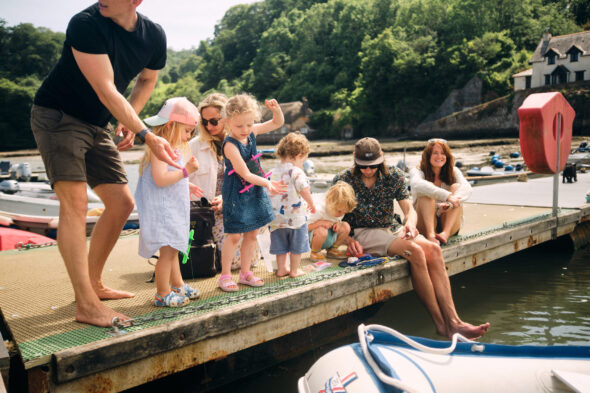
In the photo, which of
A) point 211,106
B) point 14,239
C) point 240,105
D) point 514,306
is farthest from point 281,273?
point 14,239

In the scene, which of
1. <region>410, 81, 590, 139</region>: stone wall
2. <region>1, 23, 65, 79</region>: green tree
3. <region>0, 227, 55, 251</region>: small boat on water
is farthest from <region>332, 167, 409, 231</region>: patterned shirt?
<region>1, 23, 65, 79</region>: green tree

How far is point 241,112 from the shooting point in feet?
12.2

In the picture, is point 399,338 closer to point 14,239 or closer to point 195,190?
point 195,190

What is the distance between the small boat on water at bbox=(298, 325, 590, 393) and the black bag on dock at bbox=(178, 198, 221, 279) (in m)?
1.81

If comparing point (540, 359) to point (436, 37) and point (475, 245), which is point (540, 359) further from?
point (436, 37)

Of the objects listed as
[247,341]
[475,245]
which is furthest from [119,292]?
[475,245]

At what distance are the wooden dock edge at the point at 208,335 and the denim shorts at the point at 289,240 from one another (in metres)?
0.39

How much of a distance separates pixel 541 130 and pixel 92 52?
6067 mm

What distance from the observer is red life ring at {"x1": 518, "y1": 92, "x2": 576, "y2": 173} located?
6.60 metres

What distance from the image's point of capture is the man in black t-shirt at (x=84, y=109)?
2863mm

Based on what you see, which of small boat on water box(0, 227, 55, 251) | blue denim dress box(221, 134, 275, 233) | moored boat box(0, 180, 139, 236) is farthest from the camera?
moored boat box(0, 180, 139, 236)

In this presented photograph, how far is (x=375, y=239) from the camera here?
4.91 m

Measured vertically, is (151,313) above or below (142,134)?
below

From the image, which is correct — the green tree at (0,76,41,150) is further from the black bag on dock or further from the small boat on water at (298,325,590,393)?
the small boat on water at (298,325,590,393)
